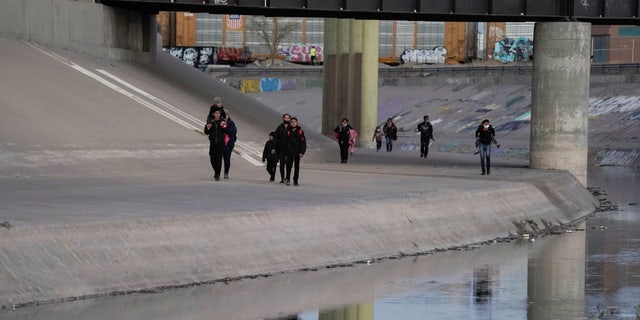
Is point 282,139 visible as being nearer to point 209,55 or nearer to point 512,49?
point 209,55

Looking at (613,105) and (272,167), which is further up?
(272,167)

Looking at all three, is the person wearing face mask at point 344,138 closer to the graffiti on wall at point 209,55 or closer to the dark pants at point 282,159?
the dark pants at point 282,159

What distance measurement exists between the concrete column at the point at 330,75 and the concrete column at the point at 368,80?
5.78 ft

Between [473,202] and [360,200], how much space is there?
5.04 m

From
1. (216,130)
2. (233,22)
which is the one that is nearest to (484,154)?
(216,130)

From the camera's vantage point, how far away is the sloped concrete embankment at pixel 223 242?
21.0 m

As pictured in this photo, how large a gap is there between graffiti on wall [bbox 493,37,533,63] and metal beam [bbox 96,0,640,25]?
93.5 m

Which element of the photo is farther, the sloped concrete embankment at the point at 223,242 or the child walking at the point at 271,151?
the child walking at the point at 271,151

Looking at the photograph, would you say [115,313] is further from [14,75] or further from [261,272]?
[14,75]

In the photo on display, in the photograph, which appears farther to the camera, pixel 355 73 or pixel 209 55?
pixel 209 55

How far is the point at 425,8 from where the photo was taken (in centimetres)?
5306

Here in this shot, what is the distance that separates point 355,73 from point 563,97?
32949 mm

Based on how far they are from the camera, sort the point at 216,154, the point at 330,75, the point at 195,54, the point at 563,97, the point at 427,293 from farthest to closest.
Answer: the point at 195,54
the point at 330,75
the point at 563,97
the point at 216,154
the point at 427,293

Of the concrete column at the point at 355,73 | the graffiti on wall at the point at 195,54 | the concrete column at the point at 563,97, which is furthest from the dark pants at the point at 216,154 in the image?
the graffiti on wall at the point at 195,54
